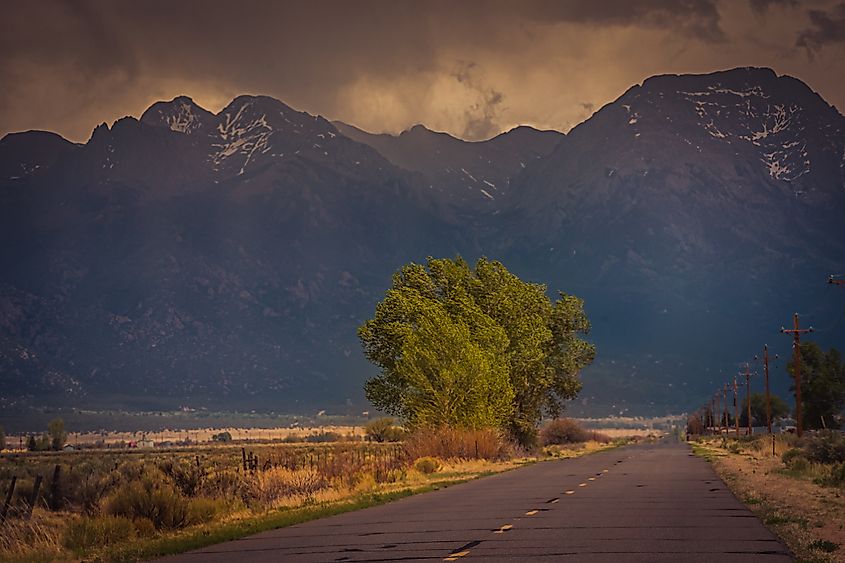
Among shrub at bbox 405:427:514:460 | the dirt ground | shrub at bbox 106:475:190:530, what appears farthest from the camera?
shrub at bbox 405:427:514:460

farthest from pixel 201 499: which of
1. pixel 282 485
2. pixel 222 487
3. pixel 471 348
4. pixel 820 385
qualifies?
pixel 820 385

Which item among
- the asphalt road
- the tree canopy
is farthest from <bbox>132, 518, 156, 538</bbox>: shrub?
the tree canopy

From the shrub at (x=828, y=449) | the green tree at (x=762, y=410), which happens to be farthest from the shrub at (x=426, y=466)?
the green tree at (x=762, y=410)

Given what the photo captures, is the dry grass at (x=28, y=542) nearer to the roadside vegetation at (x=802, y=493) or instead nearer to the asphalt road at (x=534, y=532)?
the asphalt road at (x=534, y=532)

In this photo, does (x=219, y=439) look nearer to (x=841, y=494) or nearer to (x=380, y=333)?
(x=380, y=333)

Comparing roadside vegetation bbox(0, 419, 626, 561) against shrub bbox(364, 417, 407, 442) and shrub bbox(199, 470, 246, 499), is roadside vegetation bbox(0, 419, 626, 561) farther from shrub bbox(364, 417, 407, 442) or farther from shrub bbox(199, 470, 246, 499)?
shrub bbox(364, 417, 407, 442)

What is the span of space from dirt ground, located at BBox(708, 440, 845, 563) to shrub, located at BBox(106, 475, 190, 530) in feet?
40.5

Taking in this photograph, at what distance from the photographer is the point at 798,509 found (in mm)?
28203

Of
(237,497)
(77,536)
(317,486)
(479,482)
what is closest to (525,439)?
(479,482)

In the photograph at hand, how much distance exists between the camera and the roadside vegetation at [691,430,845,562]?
2055cm

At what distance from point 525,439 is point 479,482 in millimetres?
36172

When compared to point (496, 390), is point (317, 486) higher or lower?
lower

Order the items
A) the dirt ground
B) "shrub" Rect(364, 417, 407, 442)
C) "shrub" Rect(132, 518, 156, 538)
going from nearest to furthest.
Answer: the dirt ground, "shrub" Rect(132, 518, 156, 538), "shrub" Rect(364, 417, 407, 442)

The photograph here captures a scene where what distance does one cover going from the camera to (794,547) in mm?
Result: 19422
